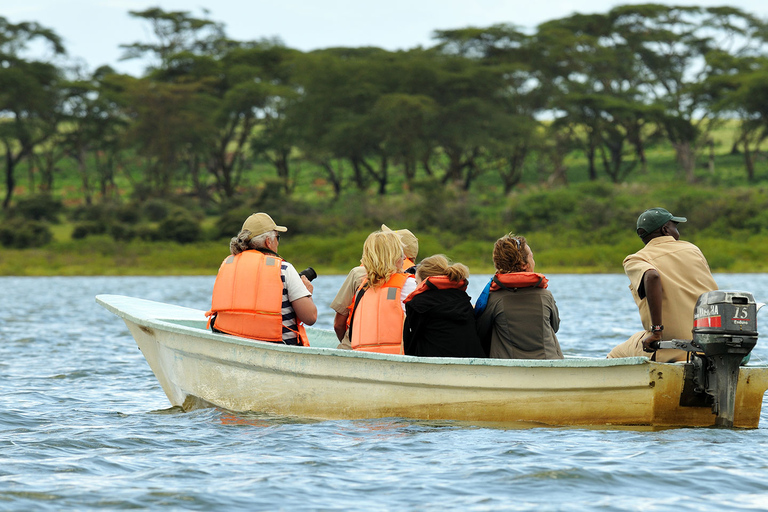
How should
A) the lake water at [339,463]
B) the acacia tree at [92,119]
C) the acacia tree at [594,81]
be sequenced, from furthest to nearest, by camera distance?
the acacia tree at [92,119]
the acacia tree at [594,81]
the lake water at [339,463]

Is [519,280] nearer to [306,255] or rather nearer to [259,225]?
[259,225]

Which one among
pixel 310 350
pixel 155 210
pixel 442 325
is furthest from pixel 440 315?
pixel 155 210

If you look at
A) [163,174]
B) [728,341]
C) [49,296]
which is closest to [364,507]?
[728,341]

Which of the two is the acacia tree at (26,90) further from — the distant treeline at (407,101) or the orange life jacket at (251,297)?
the orange life jacket at (251,297)

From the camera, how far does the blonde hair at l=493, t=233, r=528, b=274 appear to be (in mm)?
6480

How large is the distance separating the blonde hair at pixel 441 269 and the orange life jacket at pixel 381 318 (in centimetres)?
26

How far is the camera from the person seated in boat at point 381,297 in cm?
680

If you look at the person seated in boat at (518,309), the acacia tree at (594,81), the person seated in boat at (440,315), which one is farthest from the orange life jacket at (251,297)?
the acacia tree at (594,81)

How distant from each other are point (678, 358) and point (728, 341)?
1.82ft

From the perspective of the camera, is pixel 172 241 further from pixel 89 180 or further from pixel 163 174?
pixel 89 180

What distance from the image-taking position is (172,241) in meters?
38.1

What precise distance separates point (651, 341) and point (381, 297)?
1.89m

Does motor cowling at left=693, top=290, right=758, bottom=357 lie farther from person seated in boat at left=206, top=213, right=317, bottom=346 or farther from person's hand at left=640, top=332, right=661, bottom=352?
person seated in boat at left=206, top=213, right=317, bottom=346

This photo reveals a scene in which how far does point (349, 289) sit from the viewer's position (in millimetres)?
7102
